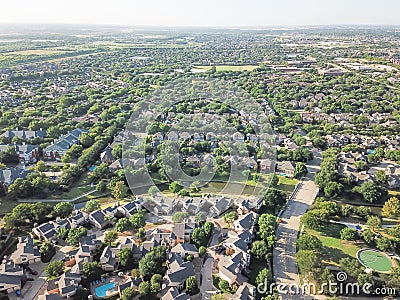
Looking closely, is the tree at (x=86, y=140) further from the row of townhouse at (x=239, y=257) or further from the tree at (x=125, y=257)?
the row of townhouse at (x=239, y=257)

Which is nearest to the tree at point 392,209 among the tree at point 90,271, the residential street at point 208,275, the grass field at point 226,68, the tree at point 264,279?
the tree at point 264,279

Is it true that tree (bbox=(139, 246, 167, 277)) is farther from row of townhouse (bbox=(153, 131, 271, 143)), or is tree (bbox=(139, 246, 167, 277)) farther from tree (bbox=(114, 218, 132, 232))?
row of townhouse (bbox=(153, 131, 271, 143))

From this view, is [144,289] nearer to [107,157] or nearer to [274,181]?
[274,181]

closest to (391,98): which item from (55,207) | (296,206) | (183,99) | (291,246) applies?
(183,99)

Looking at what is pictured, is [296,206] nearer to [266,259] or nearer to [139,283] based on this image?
[266,259]

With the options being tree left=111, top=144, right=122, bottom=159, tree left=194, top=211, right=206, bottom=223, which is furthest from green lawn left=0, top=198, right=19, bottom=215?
tree left=194, top=211, right=206, bottom=223

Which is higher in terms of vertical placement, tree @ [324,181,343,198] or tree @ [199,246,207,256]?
tree @ [324,181,343,198]

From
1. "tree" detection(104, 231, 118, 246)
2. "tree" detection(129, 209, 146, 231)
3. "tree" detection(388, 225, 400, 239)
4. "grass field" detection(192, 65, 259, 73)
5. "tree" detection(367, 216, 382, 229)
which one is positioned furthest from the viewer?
"grass field" detection(192, 65, 259, 73)
